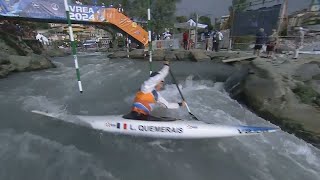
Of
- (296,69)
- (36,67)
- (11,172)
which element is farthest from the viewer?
(36,67)

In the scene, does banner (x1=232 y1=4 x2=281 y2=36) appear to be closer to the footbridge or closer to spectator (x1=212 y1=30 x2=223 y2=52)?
spectator (x1=212 y1=30 x2=223 y2=52)

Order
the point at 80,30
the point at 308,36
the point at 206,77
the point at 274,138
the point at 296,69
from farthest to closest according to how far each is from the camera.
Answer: the point at 80,30
the point at 308,36
the point at 206,77
the point at 296,69
the point at 274,138

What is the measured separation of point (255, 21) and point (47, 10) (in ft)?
44.5

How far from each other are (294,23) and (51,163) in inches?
662

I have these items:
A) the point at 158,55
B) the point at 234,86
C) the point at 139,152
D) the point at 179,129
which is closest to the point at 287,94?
the point at 234,86

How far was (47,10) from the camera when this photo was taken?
61.3 ft

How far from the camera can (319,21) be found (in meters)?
15.6

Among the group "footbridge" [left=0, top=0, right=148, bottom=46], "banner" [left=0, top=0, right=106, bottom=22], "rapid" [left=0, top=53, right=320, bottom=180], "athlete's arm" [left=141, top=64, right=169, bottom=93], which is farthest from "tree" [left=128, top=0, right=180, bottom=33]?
"athlete's arm" [left=141, top=64, right=169, bottom=93]

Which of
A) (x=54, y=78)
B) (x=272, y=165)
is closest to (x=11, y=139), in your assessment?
(x=272, y=165)

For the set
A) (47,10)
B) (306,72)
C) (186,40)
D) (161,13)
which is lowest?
(306,72)

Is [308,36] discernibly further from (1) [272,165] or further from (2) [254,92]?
(1) [272,165]

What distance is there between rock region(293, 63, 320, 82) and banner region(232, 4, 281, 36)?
6.20 metres

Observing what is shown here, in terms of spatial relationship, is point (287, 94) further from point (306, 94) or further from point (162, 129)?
point (162, 129)

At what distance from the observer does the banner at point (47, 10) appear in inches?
674
